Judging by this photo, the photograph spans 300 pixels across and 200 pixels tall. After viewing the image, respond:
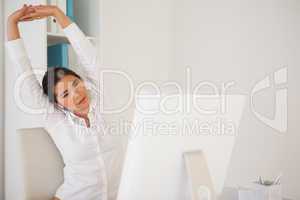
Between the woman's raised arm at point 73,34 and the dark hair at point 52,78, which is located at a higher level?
the woman's raised arm at point 73,34

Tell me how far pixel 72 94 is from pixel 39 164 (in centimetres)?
36

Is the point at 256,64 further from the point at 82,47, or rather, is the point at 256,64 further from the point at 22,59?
the point at 22,59

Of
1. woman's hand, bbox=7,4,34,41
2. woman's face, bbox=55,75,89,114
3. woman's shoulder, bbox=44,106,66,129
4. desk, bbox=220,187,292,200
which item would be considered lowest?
desk, bbox=220,187,292,200

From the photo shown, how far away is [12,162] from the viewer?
6.05 ft

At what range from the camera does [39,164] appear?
1.57m

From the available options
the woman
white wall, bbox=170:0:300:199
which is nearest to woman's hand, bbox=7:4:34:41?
the woman

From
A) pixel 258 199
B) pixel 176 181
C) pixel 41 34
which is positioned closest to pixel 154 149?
pixel 176 181

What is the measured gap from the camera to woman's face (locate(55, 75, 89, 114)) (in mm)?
1708

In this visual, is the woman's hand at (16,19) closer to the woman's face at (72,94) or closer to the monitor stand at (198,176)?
the woman's face at (72,94)

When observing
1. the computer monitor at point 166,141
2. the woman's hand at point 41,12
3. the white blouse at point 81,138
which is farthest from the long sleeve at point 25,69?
the computer monitor at point 166,141

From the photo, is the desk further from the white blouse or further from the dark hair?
the dark hair

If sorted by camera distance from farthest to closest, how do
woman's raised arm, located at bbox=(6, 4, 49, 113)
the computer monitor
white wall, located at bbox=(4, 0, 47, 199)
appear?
white wall, located at bbox=(4, 0, 47, 199), woman's raised arm, located at bbox=(6, 4, 49, 113), the computer monitor

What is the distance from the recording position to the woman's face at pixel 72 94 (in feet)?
5.60

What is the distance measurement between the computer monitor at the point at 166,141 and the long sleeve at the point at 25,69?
Result: 2.79 feet
